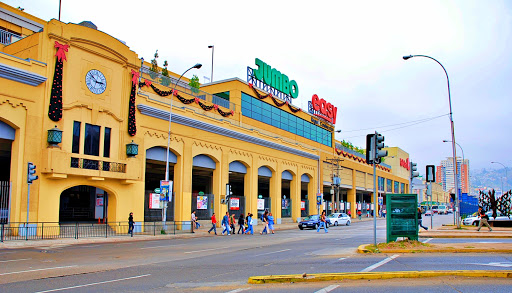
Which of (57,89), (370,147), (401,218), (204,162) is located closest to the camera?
(370,147)

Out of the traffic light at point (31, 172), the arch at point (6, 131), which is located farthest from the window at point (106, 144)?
the traffic light at point (31, 172)

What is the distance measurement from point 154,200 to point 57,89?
11.6 metres

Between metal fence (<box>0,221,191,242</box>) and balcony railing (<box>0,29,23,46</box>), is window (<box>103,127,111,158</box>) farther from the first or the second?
balcony railing (<box>0,29,23,46</box>)

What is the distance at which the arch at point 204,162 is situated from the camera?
4065cm

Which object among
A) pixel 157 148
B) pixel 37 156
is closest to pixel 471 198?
pixel 157 148

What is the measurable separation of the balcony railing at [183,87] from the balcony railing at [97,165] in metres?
9.10

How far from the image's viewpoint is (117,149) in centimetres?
3225

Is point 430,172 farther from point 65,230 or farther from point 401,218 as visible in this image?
point 65,230

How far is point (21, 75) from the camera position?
2628 centimetres

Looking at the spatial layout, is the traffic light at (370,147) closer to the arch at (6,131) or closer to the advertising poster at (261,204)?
the arch at (6,131)

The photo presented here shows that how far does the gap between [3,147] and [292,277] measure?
86.2ft

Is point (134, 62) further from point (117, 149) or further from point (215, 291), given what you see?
point (215, 291)

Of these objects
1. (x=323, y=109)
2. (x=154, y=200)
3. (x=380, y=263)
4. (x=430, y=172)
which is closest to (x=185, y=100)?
(x=154, y=200)

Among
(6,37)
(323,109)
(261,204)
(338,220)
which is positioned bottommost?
(338,220)
